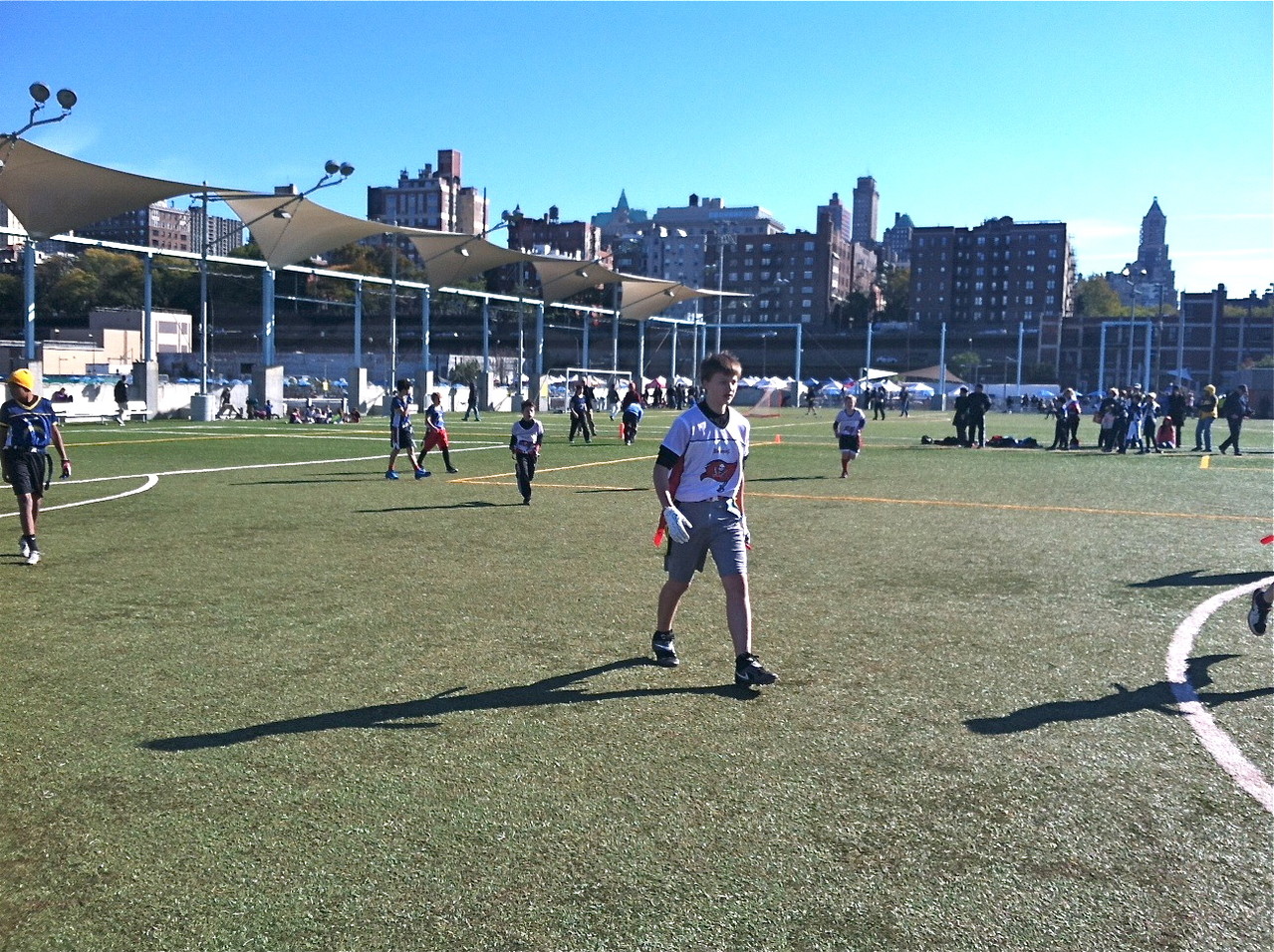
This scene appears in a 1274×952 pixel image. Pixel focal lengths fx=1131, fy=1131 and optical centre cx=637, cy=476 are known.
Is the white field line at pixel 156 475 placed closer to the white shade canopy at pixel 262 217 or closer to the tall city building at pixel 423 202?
the white shade canopy at pixel 262 217

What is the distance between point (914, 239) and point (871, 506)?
153508 millimetres

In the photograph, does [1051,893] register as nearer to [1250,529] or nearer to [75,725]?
[75,725]

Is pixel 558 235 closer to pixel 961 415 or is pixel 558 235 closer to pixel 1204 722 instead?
pixel 961 415

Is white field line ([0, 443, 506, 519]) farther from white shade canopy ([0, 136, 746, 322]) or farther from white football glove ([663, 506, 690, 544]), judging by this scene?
white football glove ([663, 506, 690, 544])

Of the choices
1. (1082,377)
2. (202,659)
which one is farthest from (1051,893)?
(1082,377)

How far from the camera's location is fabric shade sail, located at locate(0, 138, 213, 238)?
31.2m

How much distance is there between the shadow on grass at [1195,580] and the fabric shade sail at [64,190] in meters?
30.3

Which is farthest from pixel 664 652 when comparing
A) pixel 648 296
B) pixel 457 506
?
pixel 648 296

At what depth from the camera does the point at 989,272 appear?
15750cm

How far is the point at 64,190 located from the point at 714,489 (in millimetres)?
32829

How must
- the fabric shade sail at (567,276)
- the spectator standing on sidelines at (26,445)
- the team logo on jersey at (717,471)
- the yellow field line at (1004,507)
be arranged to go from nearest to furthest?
the team logo on jersey at (717,471), the spectator standing on sidelines at (26,445), the yellow field line at (1004,507), the fabric shade sail at (567,276)

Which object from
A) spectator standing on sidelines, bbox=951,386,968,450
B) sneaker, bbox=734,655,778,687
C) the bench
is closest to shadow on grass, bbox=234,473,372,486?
sneaker, bbox=734,655,778,687

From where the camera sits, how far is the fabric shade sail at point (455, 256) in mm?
50938

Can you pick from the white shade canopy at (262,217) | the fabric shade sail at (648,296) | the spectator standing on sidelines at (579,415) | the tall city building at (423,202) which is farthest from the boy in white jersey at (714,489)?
the tall city building at (423,202)
